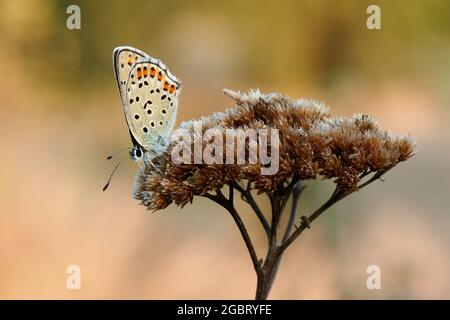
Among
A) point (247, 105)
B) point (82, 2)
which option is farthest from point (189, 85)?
point (247, 105)

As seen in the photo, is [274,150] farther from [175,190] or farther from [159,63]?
[159,63]

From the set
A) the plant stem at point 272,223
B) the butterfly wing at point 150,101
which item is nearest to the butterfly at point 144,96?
the butterfly wing at point 150,101

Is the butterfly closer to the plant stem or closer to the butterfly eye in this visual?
the butterfly eye

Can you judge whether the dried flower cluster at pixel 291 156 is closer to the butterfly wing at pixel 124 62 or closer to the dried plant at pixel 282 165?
the dried plant at pixel 282 165

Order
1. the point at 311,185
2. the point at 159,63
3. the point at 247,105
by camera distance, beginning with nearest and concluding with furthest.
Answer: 1. the point at 247,105
2. the point at 159,63
3. the point at 311,185

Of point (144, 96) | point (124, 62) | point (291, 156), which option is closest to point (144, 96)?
point (144, 96)

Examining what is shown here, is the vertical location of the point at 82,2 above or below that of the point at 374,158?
above

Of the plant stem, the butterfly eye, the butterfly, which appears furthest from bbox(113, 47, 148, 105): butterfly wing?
the plant stem

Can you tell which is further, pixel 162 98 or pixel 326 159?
pixel 162 98
